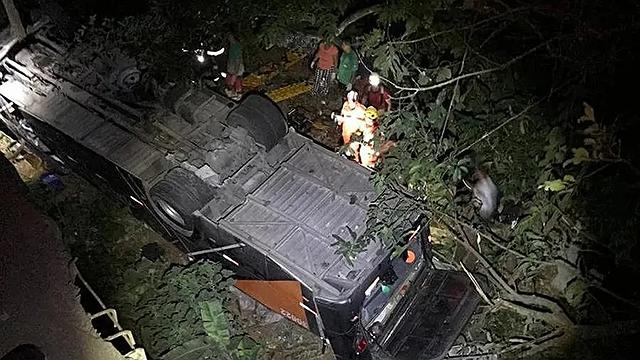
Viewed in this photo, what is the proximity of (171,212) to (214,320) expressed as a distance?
135 centimetres

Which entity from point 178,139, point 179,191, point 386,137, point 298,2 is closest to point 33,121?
point 178,139

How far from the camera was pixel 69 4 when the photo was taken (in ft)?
35.3

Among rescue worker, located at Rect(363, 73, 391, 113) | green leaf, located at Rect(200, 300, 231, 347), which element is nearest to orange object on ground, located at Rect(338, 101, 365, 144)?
rescue worker, located at Rect(363, 73, 391, 113)

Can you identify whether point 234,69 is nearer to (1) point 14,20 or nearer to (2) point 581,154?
(1) point 14,20

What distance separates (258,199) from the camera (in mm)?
7129

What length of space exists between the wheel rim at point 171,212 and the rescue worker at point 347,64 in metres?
3.73

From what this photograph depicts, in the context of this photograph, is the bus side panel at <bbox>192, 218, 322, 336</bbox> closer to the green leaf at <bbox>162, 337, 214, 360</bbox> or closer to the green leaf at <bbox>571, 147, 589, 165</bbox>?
the green leaf at <bbox>162, 337, 214, 360</bbox>

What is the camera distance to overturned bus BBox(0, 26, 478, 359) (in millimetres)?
6508

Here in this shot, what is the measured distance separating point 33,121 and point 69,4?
3.49m

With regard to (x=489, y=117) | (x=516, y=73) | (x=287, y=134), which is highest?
(x=516, y=73)

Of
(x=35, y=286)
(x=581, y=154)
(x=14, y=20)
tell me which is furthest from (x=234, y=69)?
(x=35, y=286)

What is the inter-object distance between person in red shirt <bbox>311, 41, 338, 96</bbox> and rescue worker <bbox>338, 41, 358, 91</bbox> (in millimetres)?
230

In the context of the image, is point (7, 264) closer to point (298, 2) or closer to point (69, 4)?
point (298, 2)

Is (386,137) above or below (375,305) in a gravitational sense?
above
